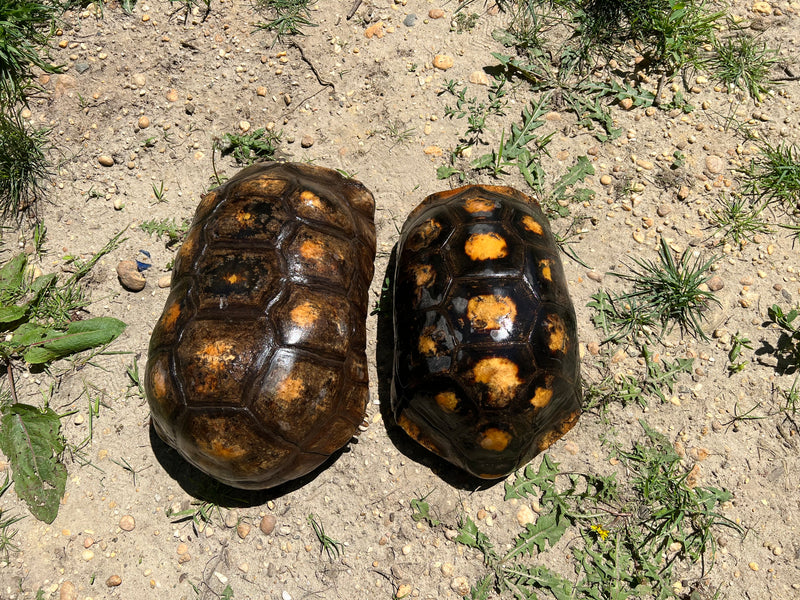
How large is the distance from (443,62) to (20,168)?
344 centimetres

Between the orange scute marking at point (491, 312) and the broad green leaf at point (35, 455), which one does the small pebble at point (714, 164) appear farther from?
the broad green leaf at point (35, 455)

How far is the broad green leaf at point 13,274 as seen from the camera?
435 centimetres

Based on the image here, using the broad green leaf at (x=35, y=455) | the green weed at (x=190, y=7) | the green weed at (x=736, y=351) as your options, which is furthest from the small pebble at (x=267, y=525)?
the green weed at (x=190, y=7)

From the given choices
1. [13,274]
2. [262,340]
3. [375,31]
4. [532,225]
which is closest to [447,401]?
[262,340]

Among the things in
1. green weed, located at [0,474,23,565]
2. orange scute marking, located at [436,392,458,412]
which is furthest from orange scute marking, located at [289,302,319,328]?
green weed, located at [0,474,23,565]

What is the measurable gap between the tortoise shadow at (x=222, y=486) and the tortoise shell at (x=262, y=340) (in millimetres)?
411

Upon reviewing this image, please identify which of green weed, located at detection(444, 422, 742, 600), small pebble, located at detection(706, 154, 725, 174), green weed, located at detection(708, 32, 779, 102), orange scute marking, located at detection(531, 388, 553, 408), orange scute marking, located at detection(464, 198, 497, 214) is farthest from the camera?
green weed, located at detection(708, 32, 779, 102)

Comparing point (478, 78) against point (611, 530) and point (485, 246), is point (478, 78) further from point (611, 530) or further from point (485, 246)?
point (611, 530)

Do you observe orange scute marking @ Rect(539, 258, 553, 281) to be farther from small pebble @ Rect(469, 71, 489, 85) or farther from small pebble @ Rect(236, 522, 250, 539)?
small pebble @ Rect(236, 522, 250, 539)

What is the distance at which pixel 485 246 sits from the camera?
3.43 metres

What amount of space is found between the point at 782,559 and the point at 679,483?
788 millimetres

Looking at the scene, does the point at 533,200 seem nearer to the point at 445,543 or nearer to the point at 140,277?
the point at 445,543

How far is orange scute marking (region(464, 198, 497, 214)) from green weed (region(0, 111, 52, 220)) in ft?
11.1

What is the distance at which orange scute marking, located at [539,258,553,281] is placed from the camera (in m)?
3.46
